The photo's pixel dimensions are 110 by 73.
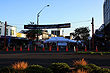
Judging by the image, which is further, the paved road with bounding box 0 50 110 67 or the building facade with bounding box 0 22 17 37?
the building facade with bounding box 0 22 17 37

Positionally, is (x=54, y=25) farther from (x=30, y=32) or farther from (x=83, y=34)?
(x=83, y=34)

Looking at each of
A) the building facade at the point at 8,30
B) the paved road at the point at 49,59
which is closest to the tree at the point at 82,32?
the building facade at the point at 8,30

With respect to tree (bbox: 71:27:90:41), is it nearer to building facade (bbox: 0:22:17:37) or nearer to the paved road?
building facade (bbox: 0:22:17:37)

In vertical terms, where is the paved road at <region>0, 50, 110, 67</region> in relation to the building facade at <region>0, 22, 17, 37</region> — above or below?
below

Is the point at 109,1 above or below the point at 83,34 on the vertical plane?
above

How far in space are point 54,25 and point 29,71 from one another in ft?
106

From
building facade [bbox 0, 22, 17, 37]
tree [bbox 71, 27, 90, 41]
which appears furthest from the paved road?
tree [bbox 71, 27, 90, 41]

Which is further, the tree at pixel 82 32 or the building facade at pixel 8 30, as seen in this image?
the tree at pixel 82 32

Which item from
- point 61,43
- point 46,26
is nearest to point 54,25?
point 46,26

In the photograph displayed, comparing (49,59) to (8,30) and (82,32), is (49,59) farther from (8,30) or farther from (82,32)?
(82,32)

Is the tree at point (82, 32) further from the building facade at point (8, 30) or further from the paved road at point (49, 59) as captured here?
the paved road at point (49, 59)

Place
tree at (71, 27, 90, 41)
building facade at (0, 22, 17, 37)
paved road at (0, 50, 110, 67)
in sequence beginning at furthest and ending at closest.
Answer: tree at (71, 27, 90, 41), building facade at (0, 22, 17, 37), paved road at (0, 50, 110, 67)

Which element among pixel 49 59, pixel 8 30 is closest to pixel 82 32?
pixel 8 30

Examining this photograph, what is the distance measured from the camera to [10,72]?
6.63 m
